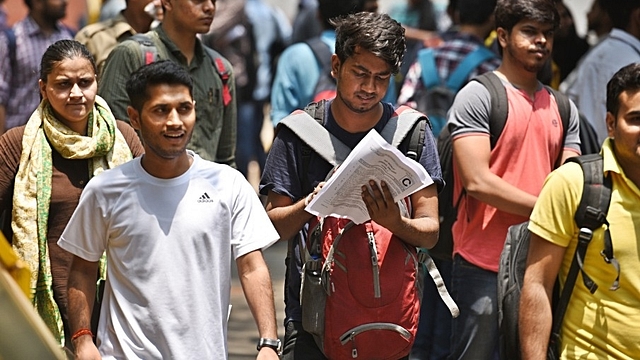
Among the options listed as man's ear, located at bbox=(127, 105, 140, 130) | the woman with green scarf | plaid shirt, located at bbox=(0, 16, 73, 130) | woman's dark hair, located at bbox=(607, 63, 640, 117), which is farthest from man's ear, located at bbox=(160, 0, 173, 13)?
plaid shirt, located at bbox=(0, 16, 73, 130)

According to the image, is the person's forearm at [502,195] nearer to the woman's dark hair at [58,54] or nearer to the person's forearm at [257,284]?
the person's forearm at [257,284]

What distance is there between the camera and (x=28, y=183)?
18.8 ft

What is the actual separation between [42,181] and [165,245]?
0.90 m

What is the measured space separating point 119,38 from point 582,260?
358 cm

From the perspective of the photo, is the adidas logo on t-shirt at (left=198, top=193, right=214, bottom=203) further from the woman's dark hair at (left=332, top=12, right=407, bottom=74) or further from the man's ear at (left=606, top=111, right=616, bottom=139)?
the man's ear at (left=606, top=111, right=616, bottom=139)

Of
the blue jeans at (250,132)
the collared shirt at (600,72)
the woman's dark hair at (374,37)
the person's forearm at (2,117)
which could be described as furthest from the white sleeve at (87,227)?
the blue jeans at (250,132)

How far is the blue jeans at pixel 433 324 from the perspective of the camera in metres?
7.30

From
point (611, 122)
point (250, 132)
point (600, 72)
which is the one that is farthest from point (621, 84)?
point (250, 132)

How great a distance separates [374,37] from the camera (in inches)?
215

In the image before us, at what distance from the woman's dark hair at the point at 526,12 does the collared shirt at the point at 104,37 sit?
2328mm

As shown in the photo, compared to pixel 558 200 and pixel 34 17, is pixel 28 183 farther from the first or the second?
pixel 34 17

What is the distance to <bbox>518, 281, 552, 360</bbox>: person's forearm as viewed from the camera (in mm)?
5492

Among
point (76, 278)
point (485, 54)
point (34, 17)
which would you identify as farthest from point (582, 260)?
point (34, 17)

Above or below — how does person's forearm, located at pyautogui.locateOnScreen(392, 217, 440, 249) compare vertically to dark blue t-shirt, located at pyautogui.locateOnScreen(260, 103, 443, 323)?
below
